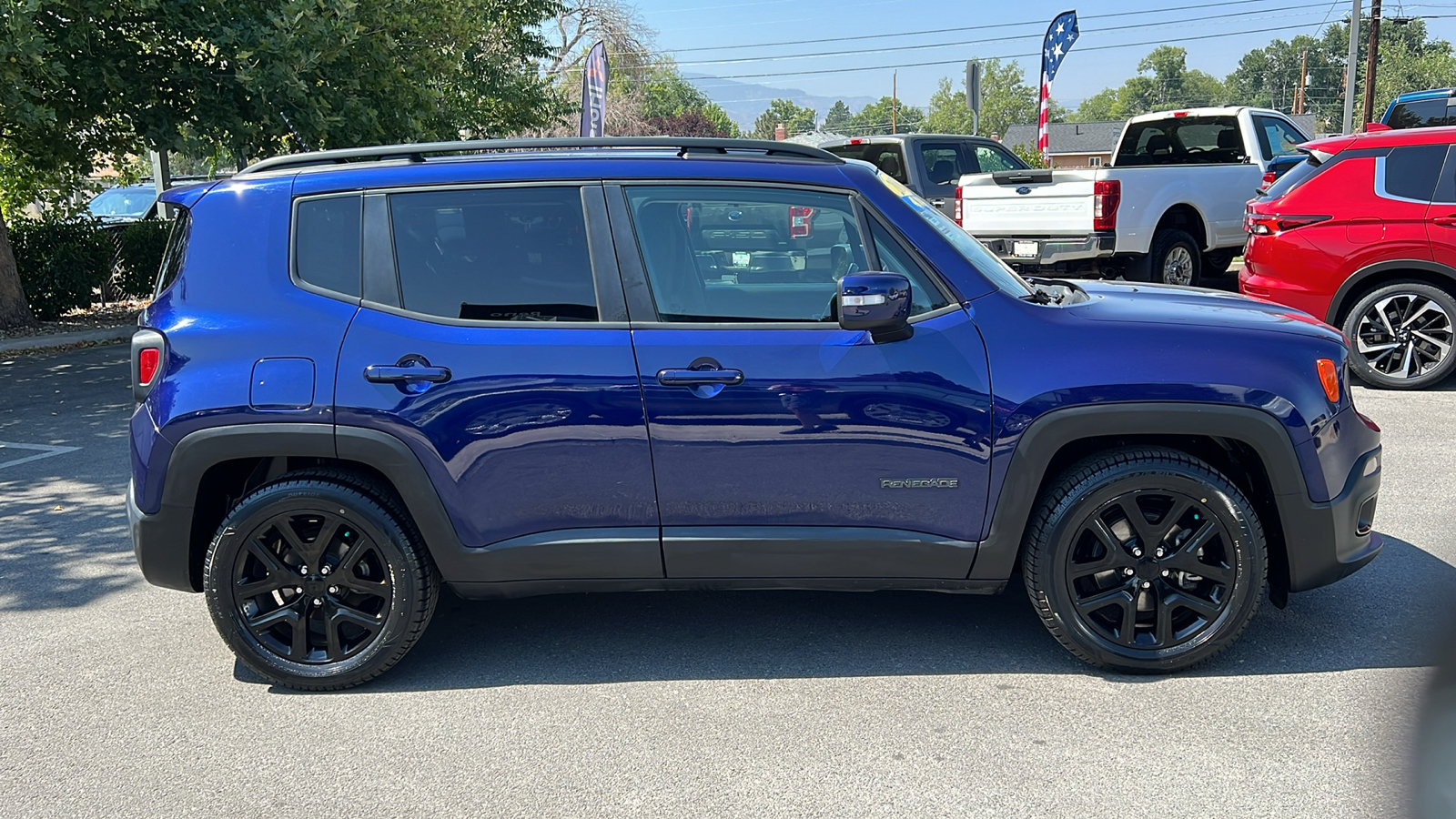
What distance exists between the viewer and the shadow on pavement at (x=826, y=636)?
3.96 metres

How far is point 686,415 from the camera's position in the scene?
12.1 ft

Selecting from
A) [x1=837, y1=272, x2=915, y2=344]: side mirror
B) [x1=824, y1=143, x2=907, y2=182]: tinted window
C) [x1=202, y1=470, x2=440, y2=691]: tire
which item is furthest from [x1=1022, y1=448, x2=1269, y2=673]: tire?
[x1=824, y1=143, x2=907, y2=182]: tinted window

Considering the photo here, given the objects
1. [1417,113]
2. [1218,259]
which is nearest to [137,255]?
[1218,259]

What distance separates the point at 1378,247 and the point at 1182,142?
18.6 ft

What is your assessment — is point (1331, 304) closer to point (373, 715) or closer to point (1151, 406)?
point (1151, 406)

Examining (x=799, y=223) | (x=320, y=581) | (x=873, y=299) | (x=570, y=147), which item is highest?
(x=570, y=147)

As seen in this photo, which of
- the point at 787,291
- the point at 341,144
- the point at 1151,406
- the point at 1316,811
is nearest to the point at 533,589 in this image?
the point at 787,291

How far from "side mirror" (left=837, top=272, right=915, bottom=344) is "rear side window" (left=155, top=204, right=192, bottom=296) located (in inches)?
89.3

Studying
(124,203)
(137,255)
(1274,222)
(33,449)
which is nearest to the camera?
(33,449)

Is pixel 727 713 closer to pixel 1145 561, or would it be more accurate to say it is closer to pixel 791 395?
pixel 791 395

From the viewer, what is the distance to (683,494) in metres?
3.77

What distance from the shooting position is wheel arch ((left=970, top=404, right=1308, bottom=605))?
12.0 feet

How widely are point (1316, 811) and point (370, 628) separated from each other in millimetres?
2918

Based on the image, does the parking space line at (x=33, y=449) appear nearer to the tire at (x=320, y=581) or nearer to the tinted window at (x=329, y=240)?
the tire at (x=320, y=581)
